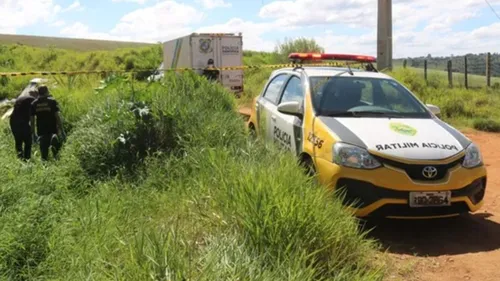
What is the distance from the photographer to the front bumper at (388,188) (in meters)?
4.56

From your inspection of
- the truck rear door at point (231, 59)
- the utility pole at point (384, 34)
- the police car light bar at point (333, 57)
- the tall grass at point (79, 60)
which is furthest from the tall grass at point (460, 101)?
the tall grass at point (79, 60)

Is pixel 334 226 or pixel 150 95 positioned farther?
pixel 150 95

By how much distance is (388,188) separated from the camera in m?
4.56

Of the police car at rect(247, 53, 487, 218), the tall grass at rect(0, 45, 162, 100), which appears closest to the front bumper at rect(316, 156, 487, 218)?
the police car at rect(247, 53, 487, 218)

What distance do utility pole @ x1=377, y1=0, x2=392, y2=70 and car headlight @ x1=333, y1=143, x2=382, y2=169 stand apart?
12697 millimetres

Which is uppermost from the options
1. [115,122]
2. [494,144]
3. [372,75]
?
[372,75]

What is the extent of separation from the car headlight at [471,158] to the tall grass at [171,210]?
4.57 ft

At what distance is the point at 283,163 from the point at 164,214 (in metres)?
1.14

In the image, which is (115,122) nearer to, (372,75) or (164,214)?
(164,214)

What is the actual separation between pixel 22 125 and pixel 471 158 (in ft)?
21.9

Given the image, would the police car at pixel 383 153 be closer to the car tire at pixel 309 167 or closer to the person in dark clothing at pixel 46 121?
the car tire at pixel 309 167

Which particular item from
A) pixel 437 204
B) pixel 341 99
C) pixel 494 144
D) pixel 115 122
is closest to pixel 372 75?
pixel 341 99

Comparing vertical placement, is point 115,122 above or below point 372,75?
below

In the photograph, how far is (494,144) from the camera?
1020 centimetres
